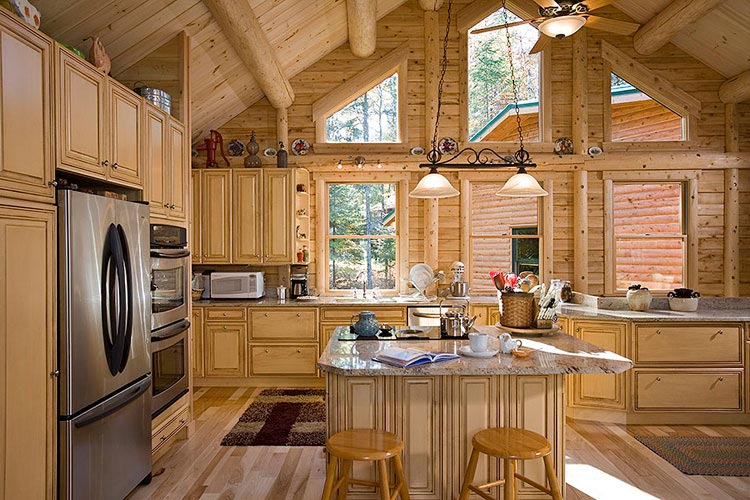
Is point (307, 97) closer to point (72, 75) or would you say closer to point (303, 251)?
point (303, 251)

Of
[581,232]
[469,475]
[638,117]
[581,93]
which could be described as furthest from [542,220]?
[469,475]

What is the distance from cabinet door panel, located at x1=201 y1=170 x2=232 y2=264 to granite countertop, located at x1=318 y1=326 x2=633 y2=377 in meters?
2.87

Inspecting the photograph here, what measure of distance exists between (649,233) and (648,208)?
0.29 m

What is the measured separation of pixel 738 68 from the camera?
17.6 feet

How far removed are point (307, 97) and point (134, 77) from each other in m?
2.28

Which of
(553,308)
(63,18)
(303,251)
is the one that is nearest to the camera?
(63,18)

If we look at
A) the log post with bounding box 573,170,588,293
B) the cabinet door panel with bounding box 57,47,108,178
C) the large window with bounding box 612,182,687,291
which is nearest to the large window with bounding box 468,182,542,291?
the log post with bounding box 573,170,588,293

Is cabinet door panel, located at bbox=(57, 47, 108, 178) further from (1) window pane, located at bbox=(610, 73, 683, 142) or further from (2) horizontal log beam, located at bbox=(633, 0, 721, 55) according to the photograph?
(1) window pane, located at bbox=(610, 73, 683, 142)

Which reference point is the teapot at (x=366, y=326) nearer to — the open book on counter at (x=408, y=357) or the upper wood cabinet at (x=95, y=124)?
the open book on counter at (x=408, y=357)

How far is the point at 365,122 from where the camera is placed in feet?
19.4

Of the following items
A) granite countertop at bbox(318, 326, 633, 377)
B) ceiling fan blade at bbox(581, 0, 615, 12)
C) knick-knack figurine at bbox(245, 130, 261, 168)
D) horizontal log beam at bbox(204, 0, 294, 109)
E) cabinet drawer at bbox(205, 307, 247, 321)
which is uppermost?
horizontal log beam at bbox(204, 0, 294, 109)

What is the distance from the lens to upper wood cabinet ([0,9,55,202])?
1.95m

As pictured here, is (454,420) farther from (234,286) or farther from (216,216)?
(216,216)

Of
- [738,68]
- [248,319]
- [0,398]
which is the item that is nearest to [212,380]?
[248,319]
